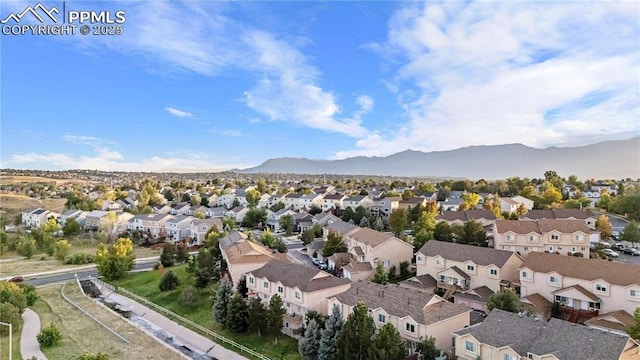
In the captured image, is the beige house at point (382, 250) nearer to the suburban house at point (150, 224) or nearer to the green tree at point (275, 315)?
the green tree at point (275, 315)

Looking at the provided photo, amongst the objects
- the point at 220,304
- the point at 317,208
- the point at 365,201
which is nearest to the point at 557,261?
the point at 220,304

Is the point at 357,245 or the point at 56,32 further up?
the point at 56,32

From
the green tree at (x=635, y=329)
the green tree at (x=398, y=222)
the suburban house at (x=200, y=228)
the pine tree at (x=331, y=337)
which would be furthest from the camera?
the suburban house at (x=200, y=228)

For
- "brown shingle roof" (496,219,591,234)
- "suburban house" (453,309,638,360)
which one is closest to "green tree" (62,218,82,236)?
"brown shingle roof" (496,219,591,234)

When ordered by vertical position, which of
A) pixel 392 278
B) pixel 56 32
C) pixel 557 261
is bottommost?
pixel 392 278

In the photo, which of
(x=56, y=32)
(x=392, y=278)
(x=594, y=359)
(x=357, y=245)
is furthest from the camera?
(x=357, y=245)

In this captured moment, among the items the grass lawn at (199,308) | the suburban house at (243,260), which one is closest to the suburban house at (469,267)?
the grass lawn at (199,308)

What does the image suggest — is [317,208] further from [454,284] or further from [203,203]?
[454,284]
